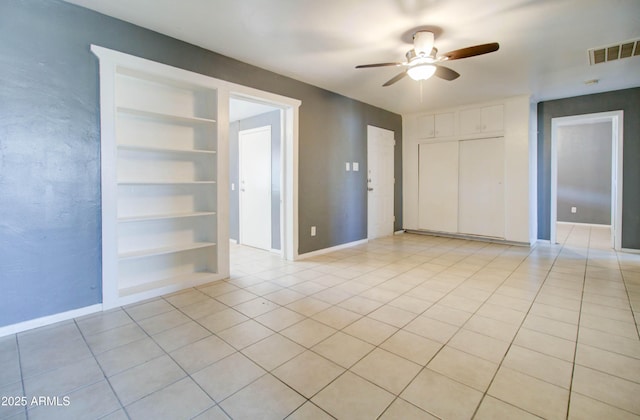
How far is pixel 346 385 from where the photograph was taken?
5.29 feet

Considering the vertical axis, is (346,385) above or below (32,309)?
below

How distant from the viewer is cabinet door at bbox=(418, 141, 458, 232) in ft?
18.9

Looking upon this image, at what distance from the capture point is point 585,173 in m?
7.10

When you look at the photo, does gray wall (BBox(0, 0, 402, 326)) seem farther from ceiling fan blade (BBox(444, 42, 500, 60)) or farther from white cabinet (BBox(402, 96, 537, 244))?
white cabinet (BBox(402, 96, 537, 244))

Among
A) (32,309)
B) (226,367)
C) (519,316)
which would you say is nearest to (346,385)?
(226,367)

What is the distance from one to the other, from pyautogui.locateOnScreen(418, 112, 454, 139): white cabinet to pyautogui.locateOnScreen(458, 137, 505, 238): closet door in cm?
40

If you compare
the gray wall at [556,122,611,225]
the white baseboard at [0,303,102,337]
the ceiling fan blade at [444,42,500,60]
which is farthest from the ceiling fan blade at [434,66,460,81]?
the gray wall at [556,122,611,225]

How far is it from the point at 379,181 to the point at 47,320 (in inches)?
193

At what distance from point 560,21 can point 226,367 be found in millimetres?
3749

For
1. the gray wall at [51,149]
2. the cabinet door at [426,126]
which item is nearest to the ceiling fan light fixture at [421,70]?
the gray wall at [51,149]

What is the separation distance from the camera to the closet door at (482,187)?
5.25 m

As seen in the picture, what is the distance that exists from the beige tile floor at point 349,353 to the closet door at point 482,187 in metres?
2.09

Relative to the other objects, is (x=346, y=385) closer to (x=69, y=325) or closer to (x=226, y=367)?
(x=226, y=367)

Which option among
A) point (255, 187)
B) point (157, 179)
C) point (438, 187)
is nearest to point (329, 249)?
point (255, 187)
